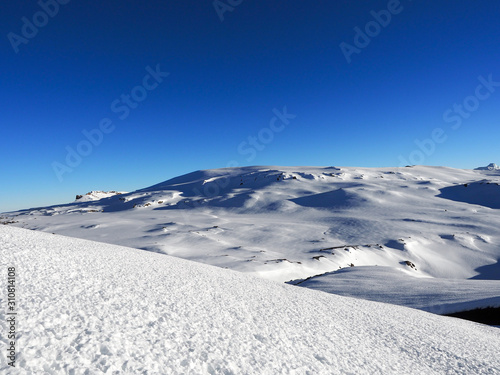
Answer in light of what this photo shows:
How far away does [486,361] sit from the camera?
11.2 feet

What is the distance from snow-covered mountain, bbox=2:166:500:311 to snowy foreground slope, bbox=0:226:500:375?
148 inches

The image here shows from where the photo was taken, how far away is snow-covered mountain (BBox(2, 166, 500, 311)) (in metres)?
15.0

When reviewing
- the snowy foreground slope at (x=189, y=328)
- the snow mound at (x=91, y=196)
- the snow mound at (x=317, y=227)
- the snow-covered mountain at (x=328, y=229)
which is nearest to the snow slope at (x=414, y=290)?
the snow-covered mountain at (x=328, y=229)

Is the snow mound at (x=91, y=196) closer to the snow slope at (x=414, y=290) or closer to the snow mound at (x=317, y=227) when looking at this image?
the snow mound at (x=317, y=227)

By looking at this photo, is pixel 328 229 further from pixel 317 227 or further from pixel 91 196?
pixel 91 196

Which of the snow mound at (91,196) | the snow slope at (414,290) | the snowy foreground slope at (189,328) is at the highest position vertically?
the snow mound at (91,196)

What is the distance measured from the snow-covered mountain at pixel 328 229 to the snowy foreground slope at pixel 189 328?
377 centimetres

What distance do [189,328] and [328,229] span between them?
810 inches

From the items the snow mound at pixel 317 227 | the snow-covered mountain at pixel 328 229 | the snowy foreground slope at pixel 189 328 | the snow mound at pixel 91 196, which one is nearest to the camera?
the snowy foreground slope at pixel 189 328

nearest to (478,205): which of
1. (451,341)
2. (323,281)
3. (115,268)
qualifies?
(323,281)

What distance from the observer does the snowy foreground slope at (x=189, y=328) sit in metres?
2.22

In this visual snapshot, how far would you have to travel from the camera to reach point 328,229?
72.4 feet

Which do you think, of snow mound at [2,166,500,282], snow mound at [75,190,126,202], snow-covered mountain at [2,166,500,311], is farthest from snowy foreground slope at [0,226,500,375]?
snow mound at [75,190,126,202]

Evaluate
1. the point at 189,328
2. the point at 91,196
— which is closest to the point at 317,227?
the point at 189,328
